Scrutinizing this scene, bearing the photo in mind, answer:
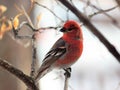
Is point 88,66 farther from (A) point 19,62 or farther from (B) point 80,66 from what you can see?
(A) point 19,62

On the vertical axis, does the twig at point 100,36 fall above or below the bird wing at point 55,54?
above

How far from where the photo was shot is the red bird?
3258mm

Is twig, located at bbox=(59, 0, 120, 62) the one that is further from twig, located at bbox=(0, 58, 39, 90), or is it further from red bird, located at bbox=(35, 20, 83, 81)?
red bird, located at bbox=(35, 20, 83, 81)

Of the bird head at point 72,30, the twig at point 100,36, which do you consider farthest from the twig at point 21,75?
the bird head at point 72,30

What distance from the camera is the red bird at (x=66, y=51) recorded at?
3.26 meters

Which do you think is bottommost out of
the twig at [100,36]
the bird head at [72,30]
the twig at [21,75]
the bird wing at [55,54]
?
the bird wing at [55,54]

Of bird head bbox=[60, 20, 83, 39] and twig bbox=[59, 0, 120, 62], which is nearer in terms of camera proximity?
twig bbox=[59, 0, 120, 62]

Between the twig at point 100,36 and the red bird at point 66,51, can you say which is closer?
the twig at point 100,36

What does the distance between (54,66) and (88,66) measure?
3.01 metres

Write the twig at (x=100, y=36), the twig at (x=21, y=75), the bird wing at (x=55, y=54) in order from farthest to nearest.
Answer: the bird wing at (x=55, y=54), the twig at (x=21, y=75), the twig at (x=100, y=36)

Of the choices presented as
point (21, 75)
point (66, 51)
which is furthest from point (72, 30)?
point (21, 75)

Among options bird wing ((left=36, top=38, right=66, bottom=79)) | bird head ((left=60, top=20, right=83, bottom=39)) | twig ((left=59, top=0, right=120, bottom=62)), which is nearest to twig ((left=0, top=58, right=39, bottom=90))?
twig ((left=59, top=0, right=120, bottom=62))

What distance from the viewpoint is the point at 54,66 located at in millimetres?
3273

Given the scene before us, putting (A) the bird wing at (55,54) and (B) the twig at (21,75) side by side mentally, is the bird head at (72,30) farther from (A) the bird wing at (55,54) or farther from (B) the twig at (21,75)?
(B) the twig at (21,75)
